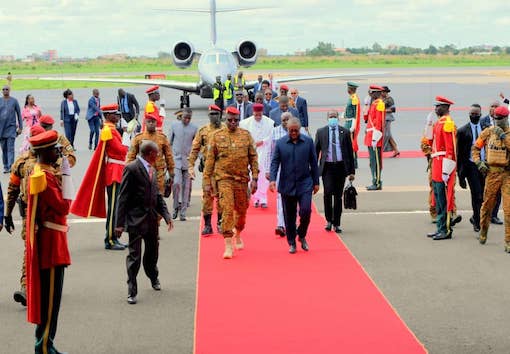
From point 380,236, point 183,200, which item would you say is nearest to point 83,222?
point 183,200

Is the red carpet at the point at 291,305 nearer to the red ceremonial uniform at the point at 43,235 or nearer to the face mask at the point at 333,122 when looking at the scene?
the red ceremonial uniform at the point at 43,235

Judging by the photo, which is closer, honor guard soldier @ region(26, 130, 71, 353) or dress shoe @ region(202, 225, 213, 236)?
honor guard soldier @ region(26, 130, 71, 353)

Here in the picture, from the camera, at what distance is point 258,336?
6949 mm

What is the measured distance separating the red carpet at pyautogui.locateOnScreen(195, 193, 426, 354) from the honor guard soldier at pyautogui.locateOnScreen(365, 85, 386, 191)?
13.2 feet

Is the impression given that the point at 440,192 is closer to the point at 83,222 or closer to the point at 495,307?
the point at 495,307

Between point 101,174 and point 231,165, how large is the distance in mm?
1765

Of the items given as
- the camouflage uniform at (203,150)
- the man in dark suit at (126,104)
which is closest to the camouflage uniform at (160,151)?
the camouflage uniform at (203,150)

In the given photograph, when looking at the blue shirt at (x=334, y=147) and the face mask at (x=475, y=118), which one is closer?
the face mask at (x=475, y=118)

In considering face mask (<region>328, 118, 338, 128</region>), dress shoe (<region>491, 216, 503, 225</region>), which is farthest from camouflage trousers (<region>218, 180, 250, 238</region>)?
dress shoe (<region>491, 216, 503, 225</region>)

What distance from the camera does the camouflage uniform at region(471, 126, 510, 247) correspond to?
1011cm

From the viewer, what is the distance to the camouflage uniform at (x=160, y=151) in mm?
10383

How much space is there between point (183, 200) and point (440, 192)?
3936 millimetres

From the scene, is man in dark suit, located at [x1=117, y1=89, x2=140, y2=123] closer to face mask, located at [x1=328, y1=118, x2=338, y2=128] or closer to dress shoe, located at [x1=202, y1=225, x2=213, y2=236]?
dress shoe, located at [x1=202, y1=225, x2=213, y2=236]

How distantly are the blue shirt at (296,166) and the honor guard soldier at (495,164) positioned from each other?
2126 mm
